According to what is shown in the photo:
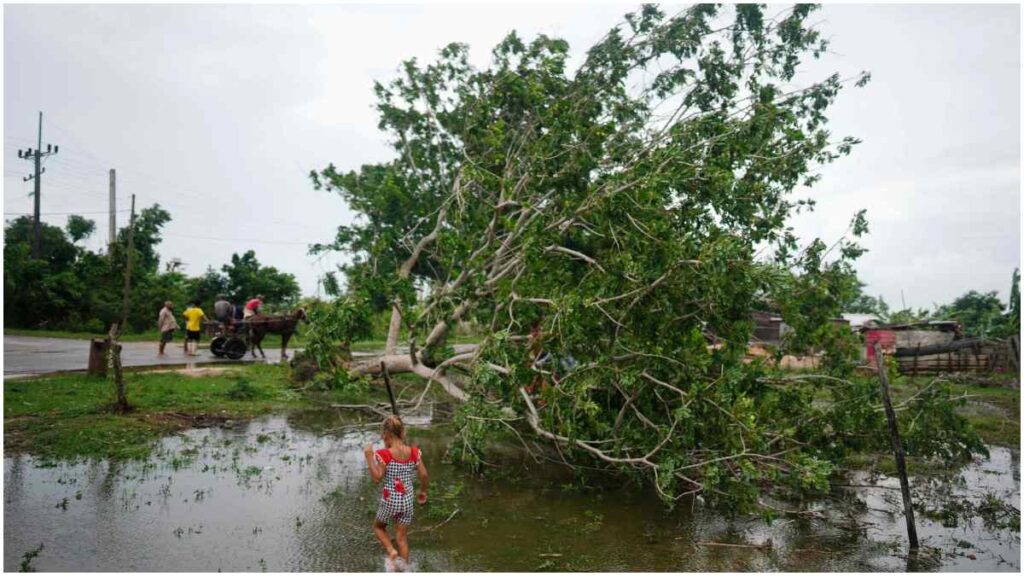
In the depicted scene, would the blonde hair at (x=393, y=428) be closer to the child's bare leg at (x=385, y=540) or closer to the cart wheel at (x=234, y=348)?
the child's bare leg at (x=385, y=540)

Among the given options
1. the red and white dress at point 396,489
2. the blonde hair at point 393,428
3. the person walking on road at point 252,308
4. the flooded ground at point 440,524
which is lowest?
the flooded ground at point 440,524

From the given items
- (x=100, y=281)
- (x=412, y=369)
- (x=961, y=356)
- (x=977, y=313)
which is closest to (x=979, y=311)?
(x=977, y=313)

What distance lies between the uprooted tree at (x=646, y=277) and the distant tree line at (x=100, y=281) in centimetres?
1616

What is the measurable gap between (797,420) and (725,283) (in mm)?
1971

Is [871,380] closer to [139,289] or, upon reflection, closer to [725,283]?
[725,283]

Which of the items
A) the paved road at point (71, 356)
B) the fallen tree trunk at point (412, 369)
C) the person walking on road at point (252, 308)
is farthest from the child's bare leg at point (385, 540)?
the person walking on road at point (252, 308)

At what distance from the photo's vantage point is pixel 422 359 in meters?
11.9

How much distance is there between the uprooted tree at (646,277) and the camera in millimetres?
7039

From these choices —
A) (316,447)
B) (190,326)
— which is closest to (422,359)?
(316,447)

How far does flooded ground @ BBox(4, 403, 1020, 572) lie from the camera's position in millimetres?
5570

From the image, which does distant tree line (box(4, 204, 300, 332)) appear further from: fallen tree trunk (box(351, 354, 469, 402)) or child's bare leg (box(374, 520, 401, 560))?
child's bare leg (box(374, 520, 401, 560))

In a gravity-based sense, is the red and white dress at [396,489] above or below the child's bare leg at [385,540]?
above

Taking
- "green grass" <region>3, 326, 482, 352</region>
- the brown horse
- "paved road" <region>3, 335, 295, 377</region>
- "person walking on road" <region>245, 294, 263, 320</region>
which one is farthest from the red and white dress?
"green grass" <region>3, 326, 482, 352</region>

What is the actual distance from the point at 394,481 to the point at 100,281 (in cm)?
2531
